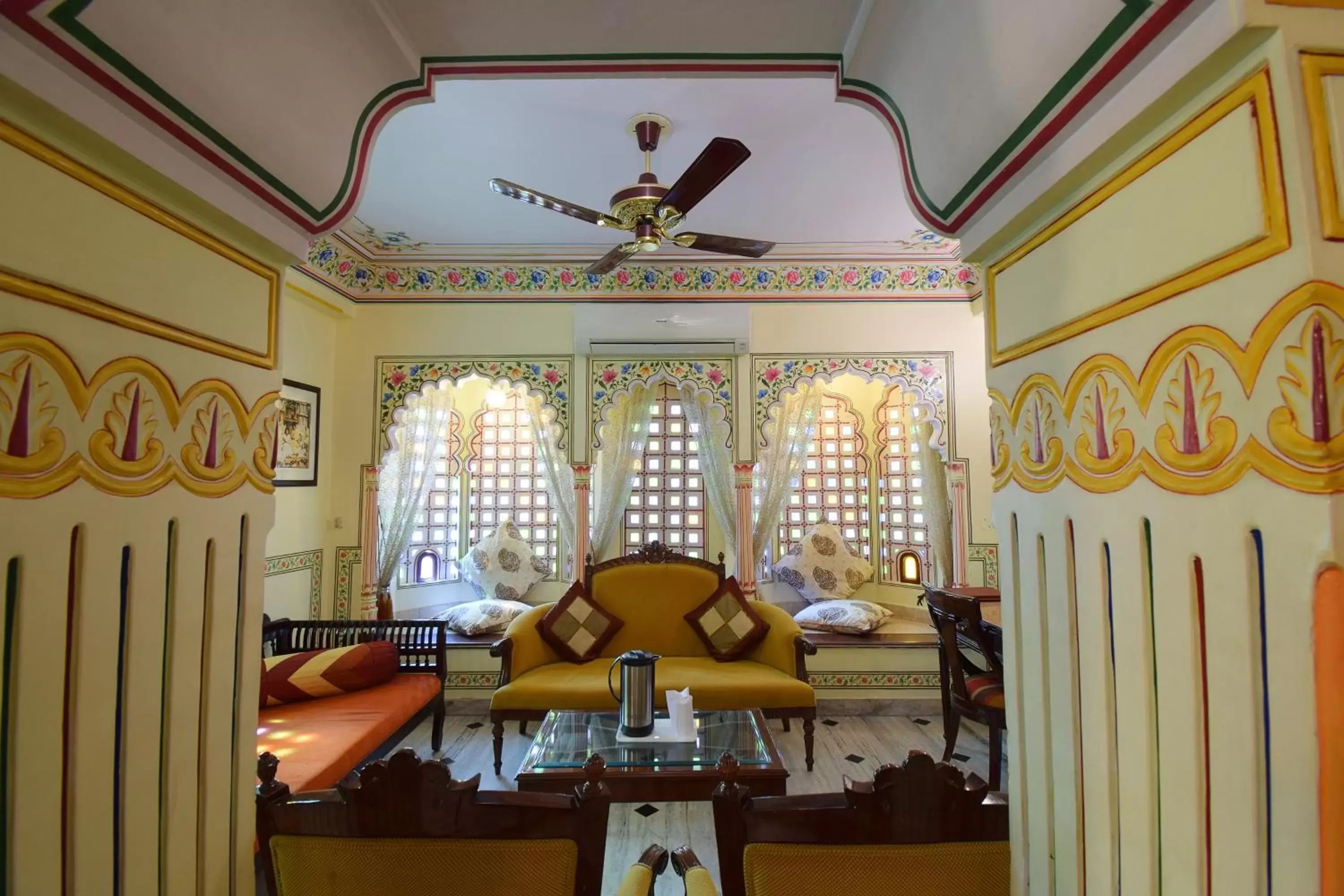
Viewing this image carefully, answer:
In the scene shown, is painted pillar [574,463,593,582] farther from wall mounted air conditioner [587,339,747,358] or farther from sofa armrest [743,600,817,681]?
sofa armrest [743,600,817,681]

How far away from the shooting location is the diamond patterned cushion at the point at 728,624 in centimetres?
396

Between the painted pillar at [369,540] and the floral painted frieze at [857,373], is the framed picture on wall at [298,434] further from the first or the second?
the floral painted frieze at [857,373]

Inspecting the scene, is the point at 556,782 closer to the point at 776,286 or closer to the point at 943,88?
the point at 943,88

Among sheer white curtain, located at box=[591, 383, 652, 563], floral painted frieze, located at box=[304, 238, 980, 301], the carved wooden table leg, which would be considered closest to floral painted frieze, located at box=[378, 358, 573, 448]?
sheer white curtain, located at box=[591, 383, 652, 563]

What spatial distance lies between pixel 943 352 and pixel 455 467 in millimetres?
4219

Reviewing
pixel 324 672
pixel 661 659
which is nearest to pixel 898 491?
pixel 661 659

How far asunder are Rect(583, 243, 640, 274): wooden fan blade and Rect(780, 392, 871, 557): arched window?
2.88 metres

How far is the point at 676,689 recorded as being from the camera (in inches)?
138

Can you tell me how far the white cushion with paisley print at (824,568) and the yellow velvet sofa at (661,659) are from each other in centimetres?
126

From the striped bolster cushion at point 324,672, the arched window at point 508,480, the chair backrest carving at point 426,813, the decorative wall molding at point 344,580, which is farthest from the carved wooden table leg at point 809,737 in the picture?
the decorative wall molding at point 344,580

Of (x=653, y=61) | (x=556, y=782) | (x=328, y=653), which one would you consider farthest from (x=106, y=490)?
(x=328, y=653)

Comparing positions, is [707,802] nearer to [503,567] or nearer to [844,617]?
[844,617]

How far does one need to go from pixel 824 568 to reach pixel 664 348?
2.29m

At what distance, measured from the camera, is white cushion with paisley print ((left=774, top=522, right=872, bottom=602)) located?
17.6ft
